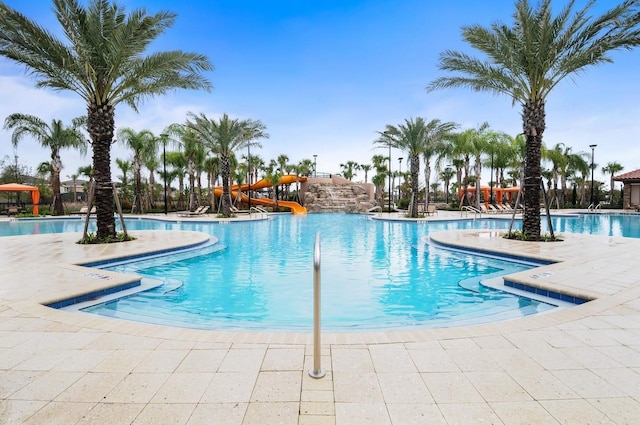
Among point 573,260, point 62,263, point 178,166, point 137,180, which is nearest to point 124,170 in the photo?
point 178,166

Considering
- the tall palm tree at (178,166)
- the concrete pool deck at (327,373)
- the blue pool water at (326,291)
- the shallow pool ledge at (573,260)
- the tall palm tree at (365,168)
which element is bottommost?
the blue pool water at (326,291)

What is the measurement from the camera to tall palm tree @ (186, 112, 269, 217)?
80.7ft

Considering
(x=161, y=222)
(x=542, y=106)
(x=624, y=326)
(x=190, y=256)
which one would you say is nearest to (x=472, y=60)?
(x=542, y=106)

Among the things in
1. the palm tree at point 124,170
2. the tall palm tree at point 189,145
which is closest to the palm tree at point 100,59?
the tall palm tree at point 189,145

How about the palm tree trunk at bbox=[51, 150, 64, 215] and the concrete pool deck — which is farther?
the palm tree trunk at bbox=[51, 150, 64, 215]

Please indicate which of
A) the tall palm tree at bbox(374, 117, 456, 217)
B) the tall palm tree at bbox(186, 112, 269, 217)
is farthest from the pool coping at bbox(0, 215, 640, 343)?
the tall palm tree at bbox(186, 112, 269, 217)

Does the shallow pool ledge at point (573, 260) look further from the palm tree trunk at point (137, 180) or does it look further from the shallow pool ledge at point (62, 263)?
the palm tree trunk at point (137, 180)

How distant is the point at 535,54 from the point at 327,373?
1259cm

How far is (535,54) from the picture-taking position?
1127 cm

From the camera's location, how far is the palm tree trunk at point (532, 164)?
1205cm

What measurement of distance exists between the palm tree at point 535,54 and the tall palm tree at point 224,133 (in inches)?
627

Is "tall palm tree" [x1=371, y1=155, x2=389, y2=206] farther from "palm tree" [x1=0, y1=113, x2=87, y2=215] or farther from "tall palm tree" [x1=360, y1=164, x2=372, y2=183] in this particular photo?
"palm tree" [x1=0, y1=113, x2=87, y2=215]

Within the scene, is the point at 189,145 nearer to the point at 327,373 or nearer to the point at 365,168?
the point at 327,373

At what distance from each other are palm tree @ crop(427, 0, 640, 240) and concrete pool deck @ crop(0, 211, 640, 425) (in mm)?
8687
